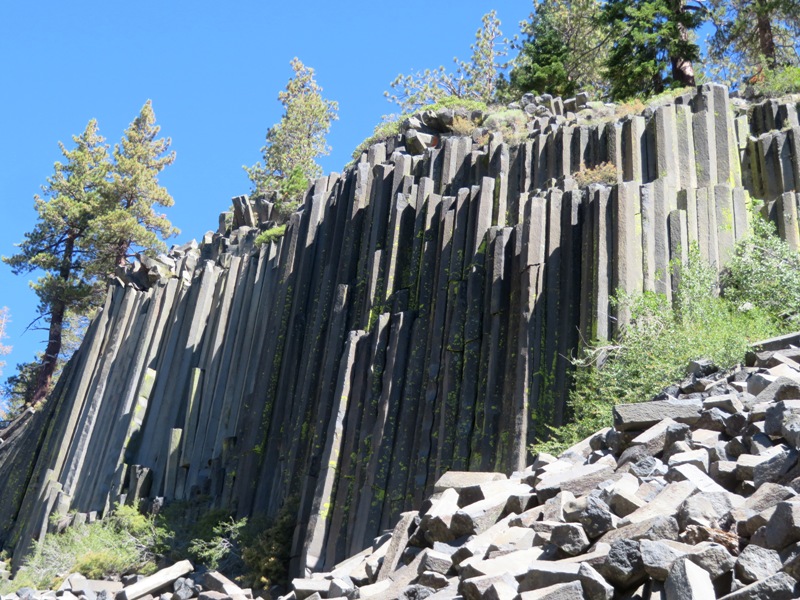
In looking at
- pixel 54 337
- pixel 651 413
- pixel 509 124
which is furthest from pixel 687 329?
pixel 54 337

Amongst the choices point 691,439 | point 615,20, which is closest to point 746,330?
point 691,439

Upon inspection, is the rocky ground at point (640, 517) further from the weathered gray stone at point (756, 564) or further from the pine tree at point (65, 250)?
the pine tree at point (65, 250)

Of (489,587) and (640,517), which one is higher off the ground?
(640,517)

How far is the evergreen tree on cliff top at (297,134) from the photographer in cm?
4134

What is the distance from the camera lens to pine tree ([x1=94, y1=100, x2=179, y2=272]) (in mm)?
35125

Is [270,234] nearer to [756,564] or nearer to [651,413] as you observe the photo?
[651,413]

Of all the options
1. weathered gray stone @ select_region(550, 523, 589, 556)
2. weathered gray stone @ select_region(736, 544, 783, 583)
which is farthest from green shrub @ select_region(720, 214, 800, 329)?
weathered gray stone @ select_region(736, 544, 783, 583)

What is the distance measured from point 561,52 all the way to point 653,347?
1908cm

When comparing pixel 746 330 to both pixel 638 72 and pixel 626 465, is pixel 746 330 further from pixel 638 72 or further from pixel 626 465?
pixel 638 72

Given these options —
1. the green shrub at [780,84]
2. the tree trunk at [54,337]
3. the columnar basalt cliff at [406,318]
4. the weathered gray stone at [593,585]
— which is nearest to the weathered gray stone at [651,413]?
the weathered gray stone at [593,585]

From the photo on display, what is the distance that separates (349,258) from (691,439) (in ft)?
33.8

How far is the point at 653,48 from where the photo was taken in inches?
947

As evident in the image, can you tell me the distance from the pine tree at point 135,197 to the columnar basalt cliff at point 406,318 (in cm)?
1280

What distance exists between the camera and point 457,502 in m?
8.64
